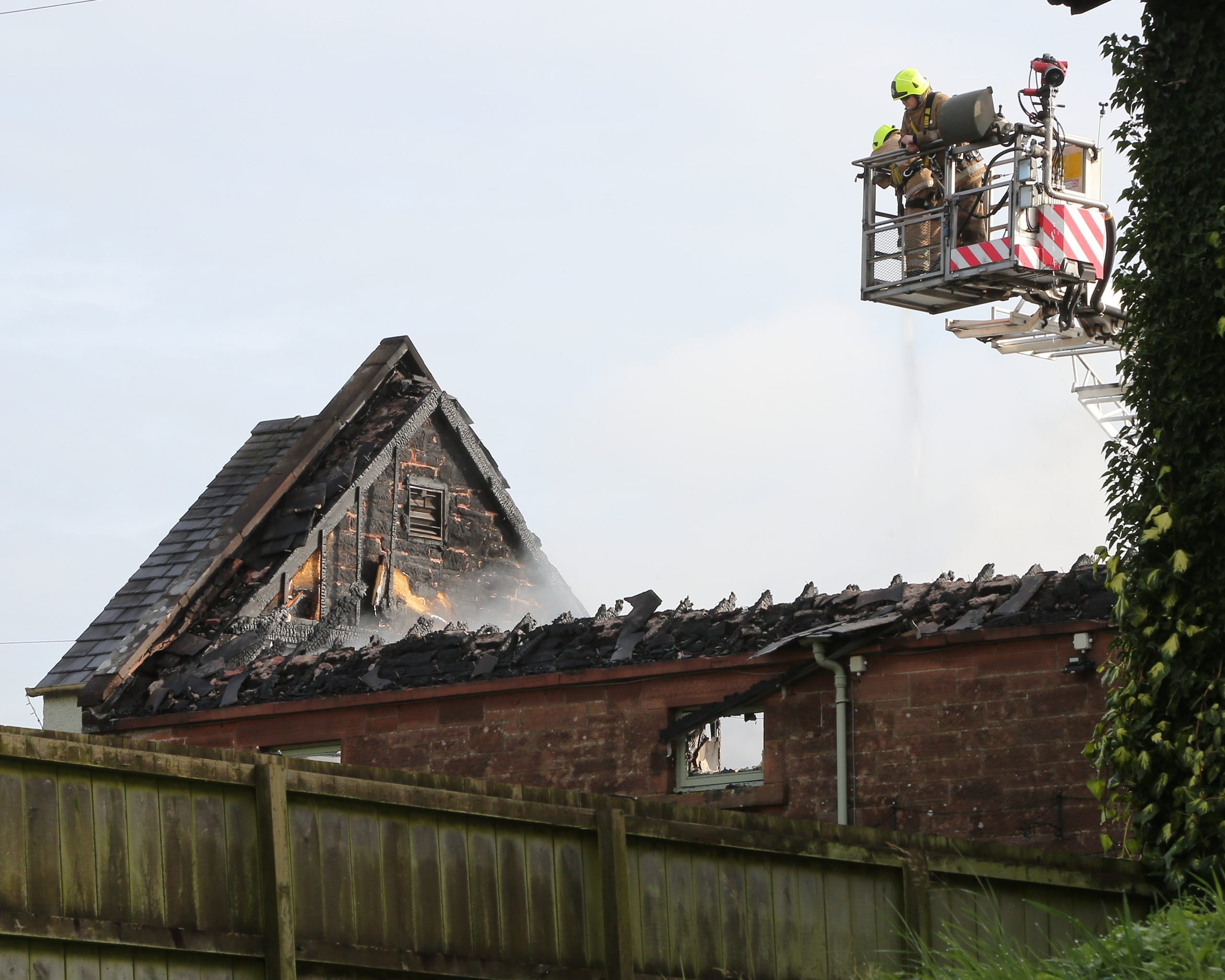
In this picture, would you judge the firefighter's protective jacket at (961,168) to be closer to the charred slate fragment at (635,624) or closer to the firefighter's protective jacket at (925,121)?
the firefighter's protective jacket at (925,121)

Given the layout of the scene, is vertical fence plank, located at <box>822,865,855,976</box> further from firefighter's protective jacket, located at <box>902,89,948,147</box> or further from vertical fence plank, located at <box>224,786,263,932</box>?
firefighter's protective jacket, located at <box>902,89,948,147</box>

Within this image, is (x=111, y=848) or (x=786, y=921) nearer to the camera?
(x=111, y=848)

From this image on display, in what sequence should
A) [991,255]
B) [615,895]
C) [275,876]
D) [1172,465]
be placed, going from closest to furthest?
[275,876] → [615,895] → [1172,465] → [991,255]

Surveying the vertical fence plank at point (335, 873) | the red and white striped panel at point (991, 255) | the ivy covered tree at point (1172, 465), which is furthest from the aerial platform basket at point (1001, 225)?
the vertical fence plank at point (335, 873)

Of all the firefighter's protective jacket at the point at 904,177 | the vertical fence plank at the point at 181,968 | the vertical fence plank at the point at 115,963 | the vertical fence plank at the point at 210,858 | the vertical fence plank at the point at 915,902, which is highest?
the firefighter's protective jacket at the point at 904,177

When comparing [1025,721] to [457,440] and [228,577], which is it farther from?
[457,440]

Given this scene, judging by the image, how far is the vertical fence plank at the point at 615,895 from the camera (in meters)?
8.92

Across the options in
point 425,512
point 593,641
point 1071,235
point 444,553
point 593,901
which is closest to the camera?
point 593,901

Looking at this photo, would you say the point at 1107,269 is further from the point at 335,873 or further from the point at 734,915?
the point at 335,873

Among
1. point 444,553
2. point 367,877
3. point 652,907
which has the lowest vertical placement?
point 652,907

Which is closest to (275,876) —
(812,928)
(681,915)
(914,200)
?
(681,915)

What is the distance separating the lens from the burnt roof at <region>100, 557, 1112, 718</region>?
1544 centimetres

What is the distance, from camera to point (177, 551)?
22.1 m

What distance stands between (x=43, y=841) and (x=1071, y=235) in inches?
468
